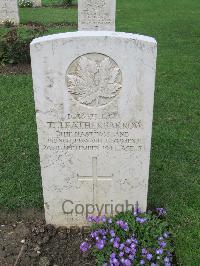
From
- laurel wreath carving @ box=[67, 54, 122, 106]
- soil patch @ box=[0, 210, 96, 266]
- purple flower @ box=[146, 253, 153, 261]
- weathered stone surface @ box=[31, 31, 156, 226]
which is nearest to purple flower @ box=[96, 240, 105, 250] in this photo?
soil patch @ box=[0, 210, 96, 266]

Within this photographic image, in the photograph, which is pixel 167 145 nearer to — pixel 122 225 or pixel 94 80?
pixel 122 225

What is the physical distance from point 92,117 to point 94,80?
0.31 meters

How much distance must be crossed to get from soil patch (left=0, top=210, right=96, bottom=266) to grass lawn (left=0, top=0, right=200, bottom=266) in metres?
0.23

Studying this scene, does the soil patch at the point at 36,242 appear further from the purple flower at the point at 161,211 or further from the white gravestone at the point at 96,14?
the white gravestone at the point at 96,14

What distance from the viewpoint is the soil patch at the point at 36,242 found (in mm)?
3479

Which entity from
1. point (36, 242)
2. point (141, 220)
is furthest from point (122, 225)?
point (36, 242)

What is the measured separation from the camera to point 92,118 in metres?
3.37

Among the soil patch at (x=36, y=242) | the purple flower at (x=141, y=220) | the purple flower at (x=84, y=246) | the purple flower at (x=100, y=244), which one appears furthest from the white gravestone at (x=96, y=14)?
the purple flower at (x=100, y=244)

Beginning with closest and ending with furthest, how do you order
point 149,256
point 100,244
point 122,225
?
point 149,256 < point 100,244 < point 122,225

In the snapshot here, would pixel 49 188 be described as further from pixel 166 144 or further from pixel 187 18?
pixel 187 18

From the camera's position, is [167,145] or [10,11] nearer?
[167,145]

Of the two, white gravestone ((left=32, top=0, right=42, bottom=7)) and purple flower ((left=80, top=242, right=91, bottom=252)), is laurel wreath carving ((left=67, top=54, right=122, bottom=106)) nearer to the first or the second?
purple flower ((left=80, top=242, right=91, bottom=252))

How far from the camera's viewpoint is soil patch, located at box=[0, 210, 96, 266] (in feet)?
11.4

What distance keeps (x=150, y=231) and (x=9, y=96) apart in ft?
14.7
